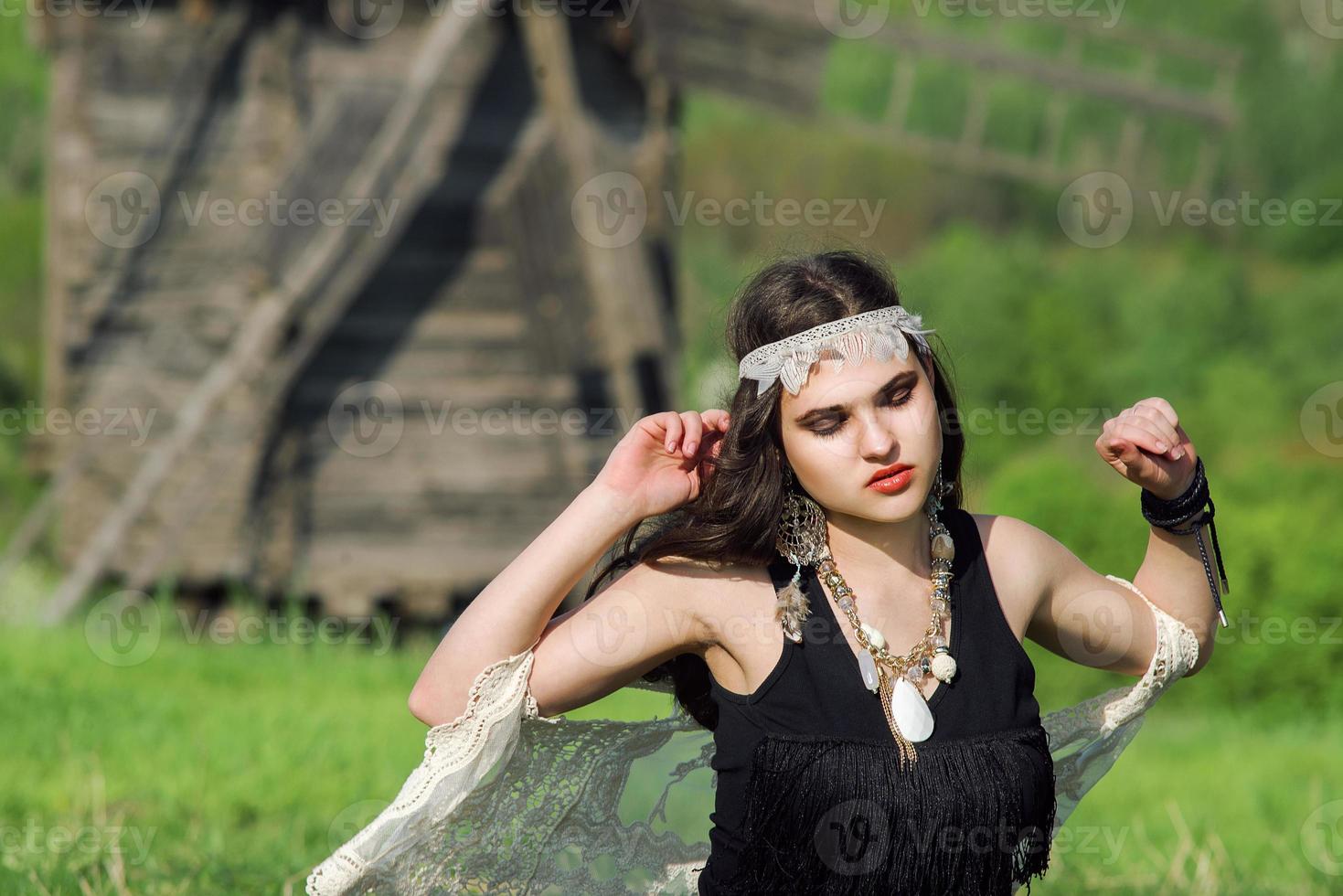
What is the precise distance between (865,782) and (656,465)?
0.63 meters

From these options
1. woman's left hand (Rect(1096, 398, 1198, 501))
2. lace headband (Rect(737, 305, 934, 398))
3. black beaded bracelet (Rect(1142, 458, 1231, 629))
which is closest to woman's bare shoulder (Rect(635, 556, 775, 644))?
lace headband (Rect(737, 305, 934, 398))

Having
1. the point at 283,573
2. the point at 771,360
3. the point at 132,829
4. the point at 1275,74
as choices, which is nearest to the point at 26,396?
the point at 283,573

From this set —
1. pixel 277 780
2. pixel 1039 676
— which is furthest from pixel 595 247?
pixel 277 780

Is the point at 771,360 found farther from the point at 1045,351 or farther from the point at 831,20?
the point at 1045,351

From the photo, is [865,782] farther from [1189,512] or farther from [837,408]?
[1189,512]

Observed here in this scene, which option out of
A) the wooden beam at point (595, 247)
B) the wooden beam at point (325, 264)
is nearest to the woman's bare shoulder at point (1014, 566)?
the wooden beam at point (595, 247)

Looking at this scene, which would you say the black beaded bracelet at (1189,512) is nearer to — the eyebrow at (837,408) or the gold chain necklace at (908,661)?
the gold chain necklace at (908,661)

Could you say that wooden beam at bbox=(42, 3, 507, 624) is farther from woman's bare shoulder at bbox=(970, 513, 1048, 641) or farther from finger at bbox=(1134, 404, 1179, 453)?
finger at bbox=(1134, 404, 1179, 453)

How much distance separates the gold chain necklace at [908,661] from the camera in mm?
2297

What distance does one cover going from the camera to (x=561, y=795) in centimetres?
264

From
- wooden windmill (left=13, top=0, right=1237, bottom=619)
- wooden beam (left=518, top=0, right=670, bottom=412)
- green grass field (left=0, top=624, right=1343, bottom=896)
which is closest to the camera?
green grass field (left=0, top=624, right=1343, bottom=896)

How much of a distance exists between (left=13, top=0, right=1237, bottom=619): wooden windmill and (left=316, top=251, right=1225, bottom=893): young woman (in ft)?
18.4

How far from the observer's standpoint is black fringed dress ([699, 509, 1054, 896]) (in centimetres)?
226

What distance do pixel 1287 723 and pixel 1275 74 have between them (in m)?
20.2
